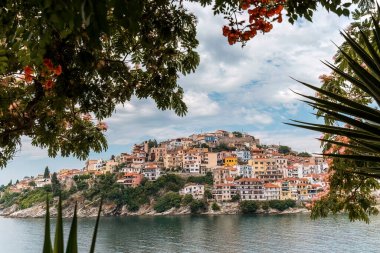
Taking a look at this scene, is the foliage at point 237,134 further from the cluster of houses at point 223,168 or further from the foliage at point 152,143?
the foliage at point 152,143

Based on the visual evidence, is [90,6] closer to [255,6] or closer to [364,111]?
[364,111]

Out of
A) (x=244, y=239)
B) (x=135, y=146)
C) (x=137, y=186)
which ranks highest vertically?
(x=135, y=146)

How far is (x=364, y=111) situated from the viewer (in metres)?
1.48

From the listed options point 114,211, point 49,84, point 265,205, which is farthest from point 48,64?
point 114,211

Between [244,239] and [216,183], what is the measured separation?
3920 centimetres

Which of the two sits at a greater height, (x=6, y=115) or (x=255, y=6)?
(x=255, y=6)

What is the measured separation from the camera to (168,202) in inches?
3356

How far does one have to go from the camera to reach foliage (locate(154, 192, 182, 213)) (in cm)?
8465

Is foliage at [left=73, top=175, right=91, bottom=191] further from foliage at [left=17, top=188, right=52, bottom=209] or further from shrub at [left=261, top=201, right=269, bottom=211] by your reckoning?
shrub at [left=261, top=201, right=269, bottom=211]

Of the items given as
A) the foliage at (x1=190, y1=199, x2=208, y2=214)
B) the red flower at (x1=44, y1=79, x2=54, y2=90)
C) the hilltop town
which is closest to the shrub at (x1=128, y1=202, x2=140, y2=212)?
the hilltop town

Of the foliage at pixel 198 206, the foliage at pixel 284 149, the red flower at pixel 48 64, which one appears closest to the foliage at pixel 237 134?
the foliage at pixel 284 149

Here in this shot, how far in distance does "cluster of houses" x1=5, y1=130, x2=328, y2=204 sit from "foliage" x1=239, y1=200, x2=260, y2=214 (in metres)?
1.93

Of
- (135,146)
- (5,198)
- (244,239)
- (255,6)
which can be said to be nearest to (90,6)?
(255,6)

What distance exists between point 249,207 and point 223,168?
1421cm
